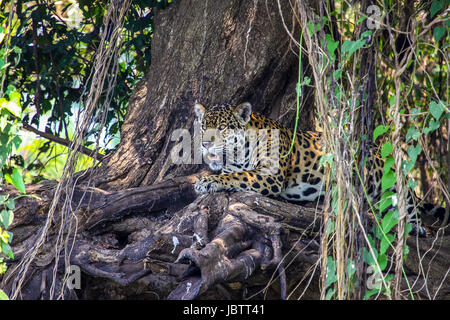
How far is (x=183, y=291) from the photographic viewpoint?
4480 mm

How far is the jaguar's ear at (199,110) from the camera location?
671 cm

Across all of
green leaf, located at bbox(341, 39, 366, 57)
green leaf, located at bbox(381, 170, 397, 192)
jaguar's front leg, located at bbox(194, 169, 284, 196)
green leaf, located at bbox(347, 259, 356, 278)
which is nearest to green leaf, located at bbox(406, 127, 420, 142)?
green leaf, located at bbox(381, 170, 397, 192)

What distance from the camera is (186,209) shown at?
18.7 feet

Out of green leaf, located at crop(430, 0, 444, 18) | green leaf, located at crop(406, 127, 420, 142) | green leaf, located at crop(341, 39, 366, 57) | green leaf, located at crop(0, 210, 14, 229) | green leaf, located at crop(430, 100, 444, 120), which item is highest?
green leaf, located at crop(430, 0, 444, 18)

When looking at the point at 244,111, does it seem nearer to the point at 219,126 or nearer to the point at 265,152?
the point at 219,126

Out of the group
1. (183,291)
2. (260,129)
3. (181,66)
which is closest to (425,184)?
(260,129)

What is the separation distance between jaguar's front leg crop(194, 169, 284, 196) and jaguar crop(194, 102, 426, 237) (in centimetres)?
1

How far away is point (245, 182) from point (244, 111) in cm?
89

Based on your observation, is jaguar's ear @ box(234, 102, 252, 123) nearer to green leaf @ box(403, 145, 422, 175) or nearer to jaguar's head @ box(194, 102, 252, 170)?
jaguar's head @ box(194, 102, 252, 170)

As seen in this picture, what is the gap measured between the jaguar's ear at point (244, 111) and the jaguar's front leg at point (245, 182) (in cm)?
64

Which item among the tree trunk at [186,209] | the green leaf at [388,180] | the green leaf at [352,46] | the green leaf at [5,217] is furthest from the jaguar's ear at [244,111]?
the green leaf at [5,217]

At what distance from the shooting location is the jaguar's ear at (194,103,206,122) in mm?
6715

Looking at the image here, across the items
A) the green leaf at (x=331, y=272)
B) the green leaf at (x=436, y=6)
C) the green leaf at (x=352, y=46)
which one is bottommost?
the green leaf at (x=331, y=272)

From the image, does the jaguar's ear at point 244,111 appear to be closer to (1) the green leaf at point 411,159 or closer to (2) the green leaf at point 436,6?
(2) the green leaf at point 436,6
